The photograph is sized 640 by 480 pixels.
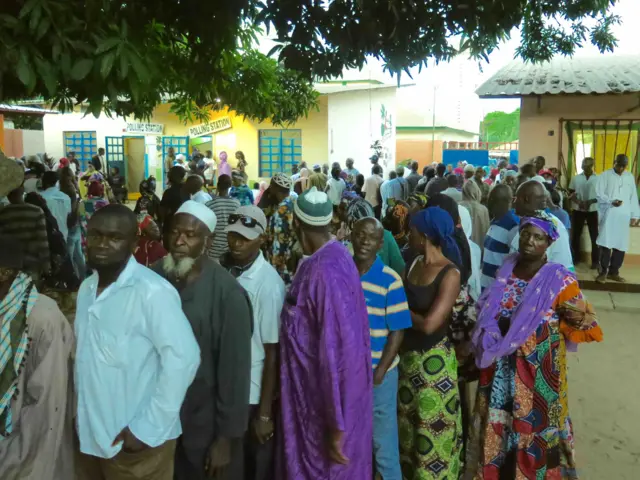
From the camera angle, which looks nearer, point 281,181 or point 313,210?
point 313,210

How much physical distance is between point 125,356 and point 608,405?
13.5 feet

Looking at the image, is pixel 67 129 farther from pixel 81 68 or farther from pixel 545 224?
pixel 545 224

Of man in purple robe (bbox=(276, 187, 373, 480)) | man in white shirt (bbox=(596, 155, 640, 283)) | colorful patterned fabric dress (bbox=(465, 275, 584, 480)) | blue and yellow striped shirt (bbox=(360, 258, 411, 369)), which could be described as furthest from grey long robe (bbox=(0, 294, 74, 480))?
man in white shirt (bbox=(596, 155, 640, 283))

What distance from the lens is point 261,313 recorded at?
111 inches

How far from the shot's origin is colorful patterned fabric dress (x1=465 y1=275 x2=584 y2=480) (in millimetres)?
3320

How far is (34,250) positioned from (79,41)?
118 inches

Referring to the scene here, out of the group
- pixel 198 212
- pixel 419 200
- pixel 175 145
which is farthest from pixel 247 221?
pixel 175 145

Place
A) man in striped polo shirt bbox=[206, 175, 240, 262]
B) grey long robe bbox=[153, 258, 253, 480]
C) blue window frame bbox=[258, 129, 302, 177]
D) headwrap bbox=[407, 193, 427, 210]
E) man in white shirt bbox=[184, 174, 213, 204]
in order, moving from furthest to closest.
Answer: blue window frame bbox=[258, 129, 302, 177] → man in white shirt bbox=[184, 174, 213, 204] → headwrap bbox=[407, 193, 427, 210] → man in striped polo shirt bbox=[206, 175, 240, 262] → grey long robe bbox=[153, 258, 253, 480]

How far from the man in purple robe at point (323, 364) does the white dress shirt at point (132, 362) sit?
1.80ft

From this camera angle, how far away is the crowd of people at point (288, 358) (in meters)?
2.25

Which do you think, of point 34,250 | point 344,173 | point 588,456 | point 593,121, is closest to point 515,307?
point 588,456

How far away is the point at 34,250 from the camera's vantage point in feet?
17.2

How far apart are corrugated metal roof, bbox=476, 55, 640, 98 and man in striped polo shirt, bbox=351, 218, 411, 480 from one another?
619 centimetres

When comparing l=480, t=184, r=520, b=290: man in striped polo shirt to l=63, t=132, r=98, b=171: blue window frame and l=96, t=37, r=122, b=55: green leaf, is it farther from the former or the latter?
l=63, t=132, r=98, b=171: blue window frame
